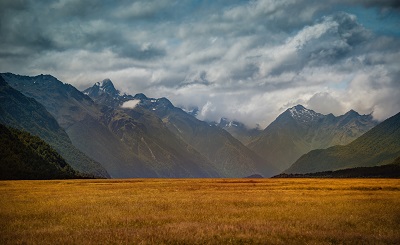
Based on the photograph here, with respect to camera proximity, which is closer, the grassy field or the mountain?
the grassy field

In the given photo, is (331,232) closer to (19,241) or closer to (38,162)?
(19,241)

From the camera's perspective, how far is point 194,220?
2767 cm

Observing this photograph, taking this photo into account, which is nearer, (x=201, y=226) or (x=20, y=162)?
(x=201, y=226)

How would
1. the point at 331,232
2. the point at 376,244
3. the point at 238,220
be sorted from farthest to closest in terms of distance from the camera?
1. the point at 238,220
2. the point at 331,232
3. the point at 376,244

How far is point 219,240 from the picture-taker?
19516mm

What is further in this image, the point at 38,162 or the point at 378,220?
the point at 38,162

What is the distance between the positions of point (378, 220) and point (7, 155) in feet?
528

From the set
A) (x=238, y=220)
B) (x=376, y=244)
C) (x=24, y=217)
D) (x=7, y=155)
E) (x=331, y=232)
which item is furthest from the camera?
(x=7, y=155)

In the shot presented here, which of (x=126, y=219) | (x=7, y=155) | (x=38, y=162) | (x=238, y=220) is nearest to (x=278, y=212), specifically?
(x=238, y=220)

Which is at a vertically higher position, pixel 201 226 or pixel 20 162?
pixel 20 162

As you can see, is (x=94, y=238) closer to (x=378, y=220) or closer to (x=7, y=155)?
(x=378, y=220)

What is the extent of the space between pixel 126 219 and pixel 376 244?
17.5 meters

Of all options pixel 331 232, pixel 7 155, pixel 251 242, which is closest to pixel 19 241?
pixel 251 242

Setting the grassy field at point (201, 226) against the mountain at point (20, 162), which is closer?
the grassy field at point (201, 226)
